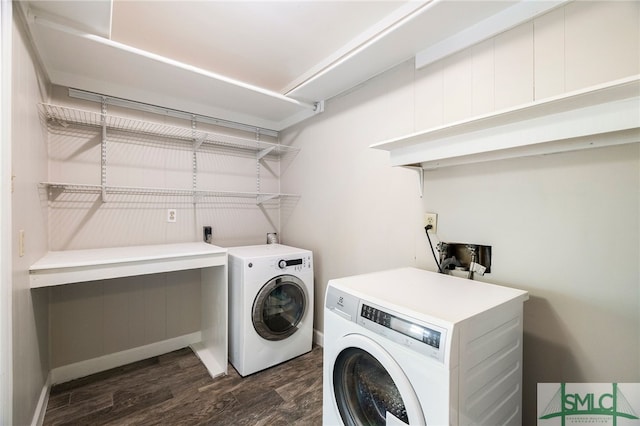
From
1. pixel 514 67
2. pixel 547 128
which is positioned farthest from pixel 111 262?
pixel 514 67

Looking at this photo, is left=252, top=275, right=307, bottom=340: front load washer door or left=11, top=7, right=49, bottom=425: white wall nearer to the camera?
left=11, top=7, right=49, bottom=425: white wall

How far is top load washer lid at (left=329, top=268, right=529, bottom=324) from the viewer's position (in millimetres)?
983

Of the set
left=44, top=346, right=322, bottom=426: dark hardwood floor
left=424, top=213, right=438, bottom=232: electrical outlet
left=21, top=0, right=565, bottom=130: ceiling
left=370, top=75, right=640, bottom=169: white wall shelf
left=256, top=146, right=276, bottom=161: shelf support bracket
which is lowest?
left=44, top=346, right=322, bottom=426: dark hardwood floor

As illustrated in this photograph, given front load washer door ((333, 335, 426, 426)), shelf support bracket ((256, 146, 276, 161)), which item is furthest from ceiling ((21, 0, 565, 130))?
front load washer door ((333, 335, 426, 426))

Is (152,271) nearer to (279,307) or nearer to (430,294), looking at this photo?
(279,307)

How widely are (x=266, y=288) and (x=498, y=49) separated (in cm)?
203

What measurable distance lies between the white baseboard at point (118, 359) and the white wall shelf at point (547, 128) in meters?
2.38

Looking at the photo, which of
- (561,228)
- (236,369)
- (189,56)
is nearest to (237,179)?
(189,56)

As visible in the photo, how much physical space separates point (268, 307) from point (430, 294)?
1331 mm

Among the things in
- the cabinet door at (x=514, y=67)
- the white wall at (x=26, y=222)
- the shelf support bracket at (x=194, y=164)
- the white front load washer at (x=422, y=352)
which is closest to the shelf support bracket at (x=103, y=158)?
the white wall at (x=26, y=222)

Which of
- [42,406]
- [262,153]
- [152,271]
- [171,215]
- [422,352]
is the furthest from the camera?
[262,153]

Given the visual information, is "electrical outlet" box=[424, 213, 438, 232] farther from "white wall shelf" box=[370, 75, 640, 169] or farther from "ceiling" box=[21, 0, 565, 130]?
"ceiling" box=[21, 0, 565, 130]

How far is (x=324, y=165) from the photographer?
8.07 feet

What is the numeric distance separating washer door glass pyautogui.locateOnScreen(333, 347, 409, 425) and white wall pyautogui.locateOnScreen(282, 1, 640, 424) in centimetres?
75
